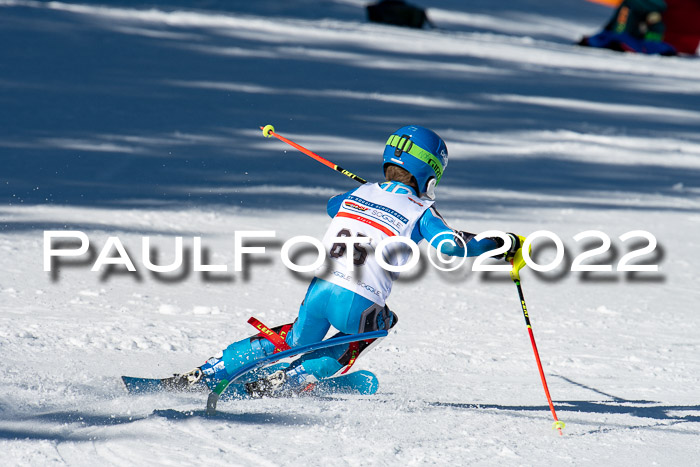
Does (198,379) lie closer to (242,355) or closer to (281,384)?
(242,355)

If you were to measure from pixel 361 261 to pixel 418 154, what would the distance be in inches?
22.1

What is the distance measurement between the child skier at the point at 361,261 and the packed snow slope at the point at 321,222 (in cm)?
20

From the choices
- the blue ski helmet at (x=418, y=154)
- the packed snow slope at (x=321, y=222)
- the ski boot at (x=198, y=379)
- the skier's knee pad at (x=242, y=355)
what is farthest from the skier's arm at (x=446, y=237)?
the ski boot at (x=198, y=379)

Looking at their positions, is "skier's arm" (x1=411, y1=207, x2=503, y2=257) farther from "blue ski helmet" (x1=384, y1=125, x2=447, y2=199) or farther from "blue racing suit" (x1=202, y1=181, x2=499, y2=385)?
"blue ski helmet" (x1=384, y1=125, x2=447, y2=199)

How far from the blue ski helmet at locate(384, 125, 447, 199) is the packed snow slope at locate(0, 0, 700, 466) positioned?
3.37ft

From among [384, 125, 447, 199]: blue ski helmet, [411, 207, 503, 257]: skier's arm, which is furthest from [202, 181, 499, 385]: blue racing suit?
[384, 125, 447, 199]: blue ski helmet

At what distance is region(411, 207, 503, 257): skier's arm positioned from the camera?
13.4 ft

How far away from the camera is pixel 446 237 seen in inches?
161

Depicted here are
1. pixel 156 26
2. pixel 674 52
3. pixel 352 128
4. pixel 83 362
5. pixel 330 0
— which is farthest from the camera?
pixel 330 0

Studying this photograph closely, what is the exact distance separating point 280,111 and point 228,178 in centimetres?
398

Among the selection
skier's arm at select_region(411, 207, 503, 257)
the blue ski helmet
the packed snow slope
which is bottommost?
the packed snow slope

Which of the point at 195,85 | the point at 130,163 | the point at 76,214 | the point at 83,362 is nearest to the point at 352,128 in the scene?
the point at 195,85

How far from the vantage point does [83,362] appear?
4.86 meters

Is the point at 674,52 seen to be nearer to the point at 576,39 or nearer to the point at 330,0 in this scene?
the point at 576,39
